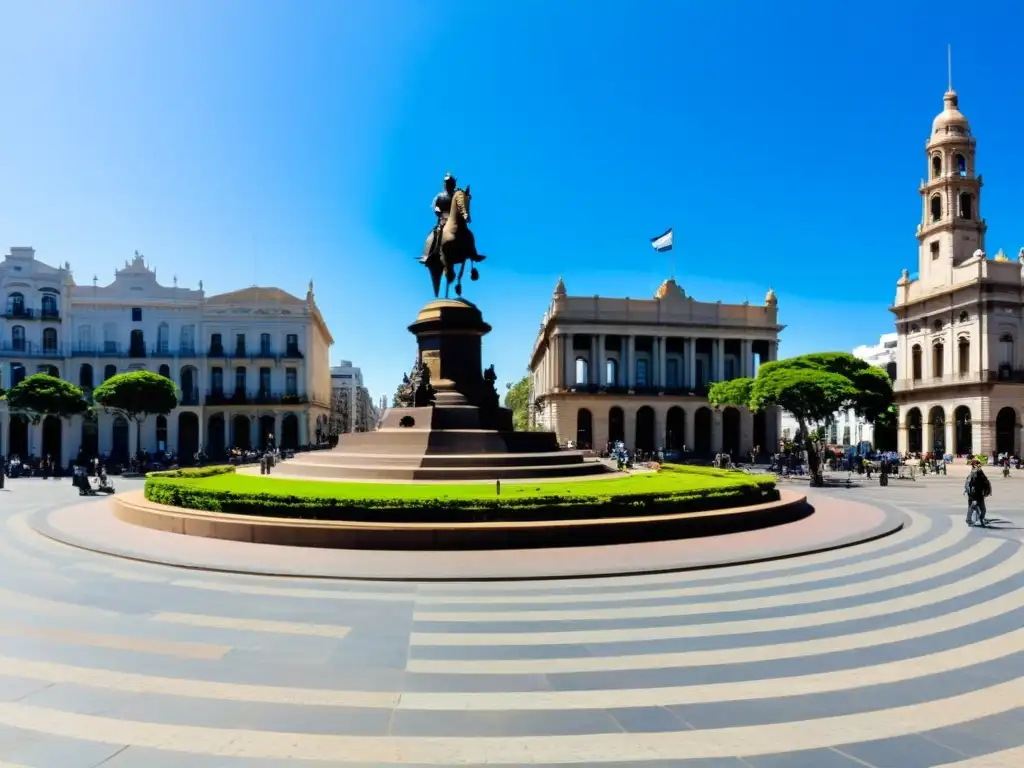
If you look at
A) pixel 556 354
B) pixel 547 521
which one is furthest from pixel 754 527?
pixel 556 354

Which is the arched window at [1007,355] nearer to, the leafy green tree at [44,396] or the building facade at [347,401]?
the leafy green tree at [44,396]

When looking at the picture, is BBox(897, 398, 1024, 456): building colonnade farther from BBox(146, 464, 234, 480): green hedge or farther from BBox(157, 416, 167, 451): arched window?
BBox(157, 416, 167, 451): arched window

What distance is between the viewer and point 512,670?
21.7ft

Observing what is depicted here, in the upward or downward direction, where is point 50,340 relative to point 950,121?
downward

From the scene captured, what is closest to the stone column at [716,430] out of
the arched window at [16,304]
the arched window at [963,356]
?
the arched window at [963,356]

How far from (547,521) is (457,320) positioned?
11.0 meters

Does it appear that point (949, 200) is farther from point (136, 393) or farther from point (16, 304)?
point (16, 304)

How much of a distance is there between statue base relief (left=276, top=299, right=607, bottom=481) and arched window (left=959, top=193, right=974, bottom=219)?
2316 inches

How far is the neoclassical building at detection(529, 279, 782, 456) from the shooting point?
2655 inches

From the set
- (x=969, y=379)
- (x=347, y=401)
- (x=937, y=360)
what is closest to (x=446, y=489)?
(x=969, y=379)

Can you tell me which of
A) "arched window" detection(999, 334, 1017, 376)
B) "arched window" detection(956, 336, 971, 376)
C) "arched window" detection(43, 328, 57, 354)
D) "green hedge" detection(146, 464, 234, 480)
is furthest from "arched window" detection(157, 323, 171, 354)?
"arched window" detection(999, 334, 1017, 376)

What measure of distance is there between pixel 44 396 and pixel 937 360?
240 feet

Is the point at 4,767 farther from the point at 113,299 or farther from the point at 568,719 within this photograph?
the point at 113,299

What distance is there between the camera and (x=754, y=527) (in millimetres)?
15367
